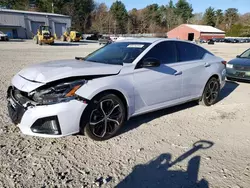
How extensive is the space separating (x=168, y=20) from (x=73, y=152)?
105m

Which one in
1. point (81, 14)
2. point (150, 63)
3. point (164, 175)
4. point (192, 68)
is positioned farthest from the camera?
point (81, 14)

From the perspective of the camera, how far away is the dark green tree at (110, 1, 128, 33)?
8442 centimetres

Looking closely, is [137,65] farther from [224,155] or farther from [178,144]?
[224,155]

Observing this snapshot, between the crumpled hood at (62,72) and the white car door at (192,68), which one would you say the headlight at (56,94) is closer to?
the crumpled hood at (62,72)

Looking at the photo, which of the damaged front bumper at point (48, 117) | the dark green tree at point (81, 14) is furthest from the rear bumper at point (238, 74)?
the dark green tree at point (81, 14)

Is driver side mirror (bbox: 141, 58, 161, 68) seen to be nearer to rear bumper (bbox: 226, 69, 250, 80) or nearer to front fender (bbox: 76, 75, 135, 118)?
front fender (bbox: 76, 75, 135, 118)

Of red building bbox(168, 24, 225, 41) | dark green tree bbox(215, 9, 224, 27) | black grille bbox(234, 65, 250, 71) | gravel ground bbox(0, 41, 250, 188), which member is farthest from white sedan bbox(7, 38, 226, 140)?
dark green tree bbox(215, 9, 224, 27)

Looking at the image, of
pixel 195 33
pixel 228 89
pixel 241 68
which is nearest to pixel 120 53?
pixel 228 89

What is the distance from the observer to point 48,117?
121 inches

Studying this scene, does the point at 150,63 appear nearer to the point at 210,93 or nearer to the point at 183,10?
the point at 210,93

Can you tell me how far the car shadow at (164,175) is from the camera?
2674 mm

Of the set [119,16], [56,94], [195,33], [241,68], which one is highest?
[119,16]

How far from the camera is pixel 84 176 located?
2799 mm

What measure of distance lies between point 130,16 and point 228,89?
91.1m
